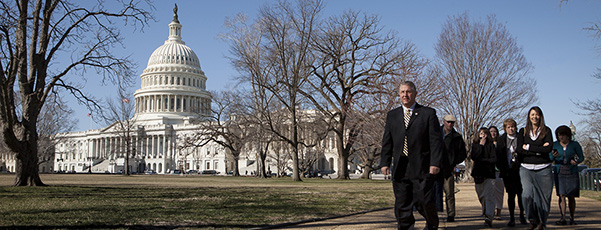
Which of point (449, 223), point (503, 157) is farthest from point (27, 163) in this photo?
point (503, 157)

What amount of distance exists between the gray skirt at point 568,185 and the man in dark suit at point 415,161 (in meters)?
3.90

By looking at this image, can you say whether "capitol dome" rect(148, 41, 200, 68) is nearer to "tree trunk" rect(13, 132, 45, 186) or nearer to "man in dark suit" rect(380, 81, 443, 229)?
"tree trunk" rect(13, 132, 45, 186)

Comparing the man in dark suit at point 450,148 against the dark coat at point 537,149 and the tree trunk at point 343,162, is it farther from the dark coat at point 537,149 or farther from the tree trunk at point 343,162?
the tree trunk at point 343,162

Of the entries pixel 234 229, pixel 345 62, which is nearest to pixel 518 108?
pixel 345 62

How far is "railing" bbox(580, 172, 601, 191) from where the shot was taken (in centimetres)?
2352

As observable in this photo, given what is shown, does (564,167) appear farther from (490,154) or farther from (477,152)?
(477,152)

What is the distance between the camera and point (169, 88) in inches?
5389

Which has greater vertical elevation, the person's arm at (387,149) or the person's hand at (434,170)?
the person's arm at (387,149)

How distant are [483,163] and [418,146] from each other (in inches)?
155

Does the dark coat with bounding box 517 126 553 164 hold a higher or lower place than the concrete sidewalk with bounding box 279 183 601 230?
higher

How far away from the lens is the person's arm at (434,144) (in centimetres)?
655

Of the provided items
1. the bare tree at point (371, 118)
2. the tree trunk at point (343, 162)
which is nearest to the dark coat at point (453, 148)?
the bare tree at point (371, 118)

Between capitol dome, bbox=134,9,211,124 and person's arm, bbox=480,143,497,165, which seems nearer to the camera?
person's arm, bbox=480,143,497,165

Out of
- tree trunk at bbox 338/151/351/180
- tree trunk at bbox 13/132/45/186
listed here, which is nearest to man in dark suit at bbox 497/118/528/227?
tree trunk at bbox 13/132/45/186
